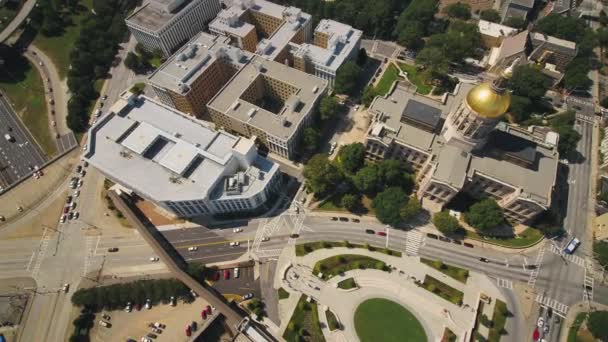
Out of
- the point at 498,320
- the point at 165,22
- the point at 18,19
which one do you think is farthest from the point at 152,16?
the point at 498,320

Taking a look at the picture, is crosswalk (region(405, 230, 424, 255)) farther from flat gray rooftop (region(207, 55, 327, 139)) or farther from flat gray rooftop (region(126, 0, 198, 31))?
flat gray rooftop (region(126, 0, 198, 31))

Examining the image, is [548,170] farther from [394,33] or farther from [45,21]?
[45,21]

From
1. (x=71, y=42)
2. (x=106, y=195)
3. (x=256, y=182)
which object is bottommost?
(x=106, y=195)

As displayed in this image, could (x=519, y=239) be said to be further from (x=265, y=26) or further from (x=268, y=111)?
(x=265, y=26)

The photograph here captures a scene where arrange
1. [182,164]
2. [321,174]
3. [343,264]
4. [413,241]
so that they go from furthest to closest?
[321,174]
[413,241]
[343,264]
[182,164]

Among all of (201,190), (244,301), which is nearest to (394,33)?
(201,190)

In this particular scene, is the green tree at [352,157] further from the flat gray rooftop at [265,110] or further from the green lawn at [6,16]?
the green lawn at [6,16]
